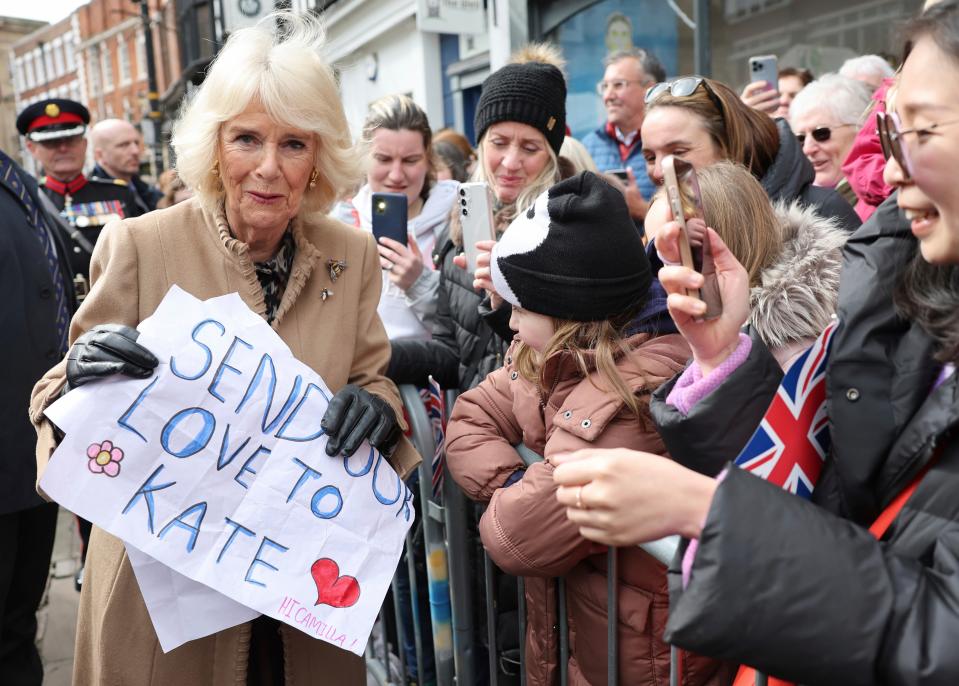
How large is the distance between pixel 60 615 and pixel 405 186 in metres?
2.86

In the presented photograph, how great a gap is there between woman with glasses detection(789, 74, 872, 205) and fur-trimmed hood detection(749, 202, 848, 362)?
1948mm

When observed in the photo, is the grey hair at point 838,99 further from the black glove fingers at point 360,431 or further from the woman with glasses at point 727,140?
the black glove fingers at point 360,431

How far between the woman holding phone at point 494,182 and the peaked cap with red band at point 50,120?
332 centimetres

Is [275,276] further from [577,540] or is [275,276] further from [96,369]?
[577,540]

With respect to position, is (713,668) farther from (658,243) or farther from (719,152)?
(719,152)

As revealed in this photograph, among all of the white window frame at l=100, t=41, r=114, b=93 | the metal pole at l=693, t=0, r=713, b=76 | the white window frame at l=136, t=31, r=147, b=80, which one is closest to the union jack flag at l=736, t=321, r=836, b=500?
the metal pole at l=693, t=0, r=713, b=76

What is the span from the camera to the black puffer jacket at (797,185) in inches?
94.4

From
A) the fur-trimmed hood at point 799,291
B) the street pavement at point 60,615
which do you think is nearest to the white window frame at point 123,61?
the street pavement at point 60,615

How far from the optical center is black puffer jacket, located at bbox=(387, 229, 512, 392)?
266 centimetres

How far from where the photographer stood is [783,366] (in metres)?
1.54

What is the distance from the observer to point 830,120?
3.45m

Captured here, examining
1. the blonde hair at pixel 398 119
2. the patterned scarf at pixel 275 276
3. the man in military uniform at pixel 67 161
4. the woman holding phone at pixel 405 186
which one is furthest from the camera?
the man in military uniform at pixel 67 161

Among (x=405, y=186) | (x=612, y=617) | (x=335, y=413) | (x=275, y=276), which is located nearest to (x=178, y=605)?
(x=335, y=413)

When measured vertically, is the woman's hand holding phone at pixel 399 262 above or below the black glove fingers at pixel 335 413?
above
